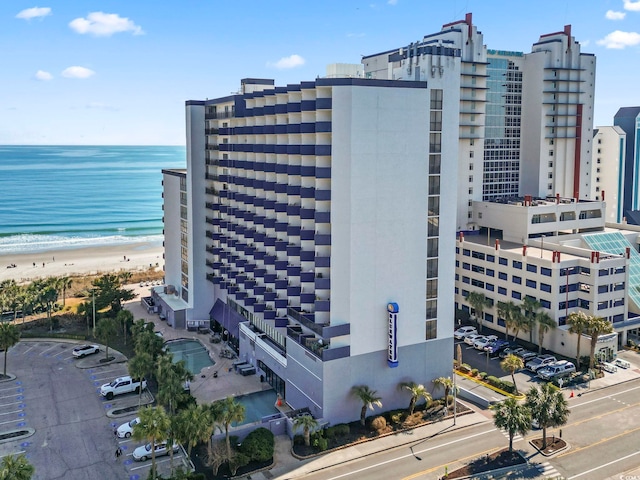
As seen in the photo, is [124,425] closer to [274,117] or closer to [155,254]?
[274,117]

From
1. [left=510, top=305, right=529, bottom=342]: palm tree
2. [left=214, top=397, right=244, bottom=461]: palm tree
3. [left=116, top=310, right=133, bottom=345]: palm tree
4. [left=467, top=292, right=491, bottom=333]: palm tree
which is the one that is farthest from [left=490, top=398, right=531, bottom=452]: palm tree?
[left=116, top=310, right=133, bottom=345]: palm tree

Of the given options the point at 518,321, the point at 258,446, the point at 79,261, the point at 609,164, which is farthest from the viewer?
the point at 79,261

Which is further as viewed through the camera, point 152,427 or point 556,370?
point 556,370

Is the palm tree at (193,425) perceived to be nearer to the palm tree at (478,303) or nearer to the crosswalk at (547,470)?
the crosswalk at (547,470)

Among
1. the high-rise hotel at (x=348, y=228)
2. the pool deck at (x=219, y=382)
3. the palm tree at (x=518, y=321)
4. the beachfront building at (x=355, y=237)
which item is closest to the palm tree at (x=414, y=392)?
the high-rise hotel at (x=348, y=228)

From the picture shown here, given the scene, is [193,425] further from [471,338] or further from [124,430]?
[471,338]

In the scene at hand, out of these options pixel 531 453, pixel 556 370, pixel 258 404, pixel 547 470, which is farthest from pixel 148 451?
pixel 556 370

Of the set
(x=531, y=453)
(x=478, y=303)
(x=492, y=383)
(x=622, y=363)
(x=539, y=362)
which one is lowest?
(x=531, y=453)
